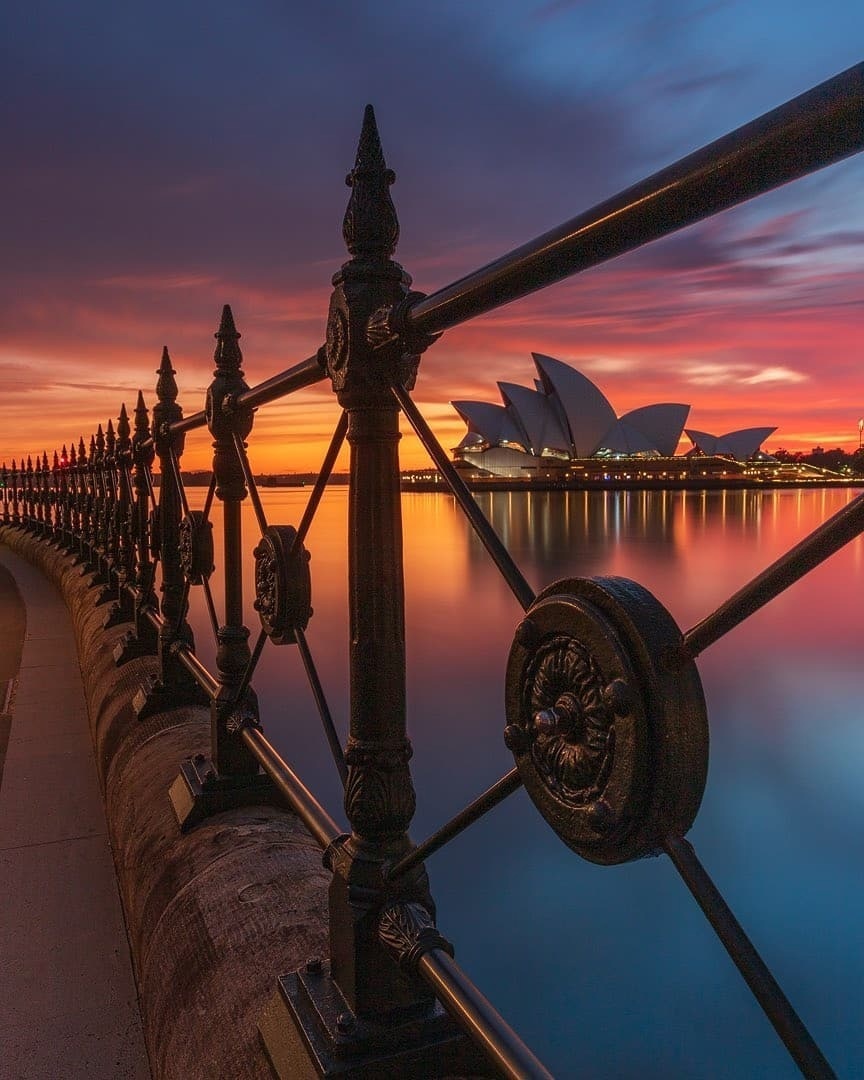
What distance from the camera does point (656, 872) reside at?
878 centimetres

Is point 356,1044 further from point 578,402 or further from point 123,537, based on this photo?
point 578,402

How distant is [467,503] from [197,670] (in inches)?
75.5

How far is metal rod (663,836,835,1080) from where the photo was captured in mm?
701

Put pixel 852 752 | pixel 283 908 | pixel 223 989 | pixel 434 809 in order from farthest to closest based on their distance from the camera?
pixel 852 752 < pixel 434 809 < pixel 283 908 < pixel 223 989

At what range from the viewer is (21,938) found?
2.65 meters

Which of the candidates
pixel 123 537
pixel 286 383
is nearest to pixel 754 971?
pixel 286 383

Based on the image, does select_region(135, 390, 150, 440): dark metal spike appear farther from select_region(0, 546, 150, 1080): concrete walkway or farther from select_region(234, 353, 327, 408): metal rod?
select_region(234, 353, 327, 408): metal rod

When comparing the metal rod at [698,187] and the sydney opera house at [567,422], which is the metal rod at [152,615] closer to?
the metal rod at [698,187]

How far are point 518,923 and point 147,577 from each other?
5.08 meters

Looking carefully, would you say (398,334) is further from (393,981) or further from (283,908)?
(283,908)

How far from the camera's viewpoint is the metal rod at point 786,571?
66cm

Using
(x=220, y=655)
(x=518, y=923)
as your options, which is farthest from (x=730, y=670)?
(x=220, y=655)

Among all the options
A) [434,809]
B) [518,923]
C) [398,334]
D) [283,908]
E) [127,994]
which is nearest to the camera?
[398,334]

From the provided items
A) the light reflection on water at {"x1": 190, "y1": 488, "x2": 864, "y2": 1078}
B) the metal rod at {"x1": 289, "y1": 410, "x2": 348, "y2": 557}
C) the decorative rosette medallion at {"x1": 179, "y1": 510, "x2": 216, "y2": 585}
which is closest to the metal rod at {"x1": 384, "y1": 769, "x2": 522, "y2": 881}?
the metal rod at {"x1": 289, "y1": 410, "x2": 348, "y2": 557}
